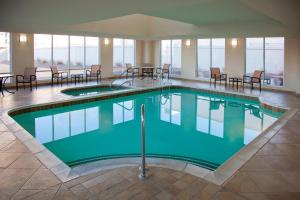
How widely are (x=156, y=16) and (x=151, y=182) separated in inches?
222

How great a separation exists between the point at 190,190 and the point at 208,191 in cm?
20

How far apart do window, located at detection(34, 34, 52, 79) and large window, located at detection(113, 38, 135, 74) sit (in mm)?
3686

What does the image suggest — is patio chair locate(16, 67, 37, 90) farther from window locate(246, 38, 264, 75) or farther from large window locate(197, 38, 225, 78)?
window locate(246, 38, 264, 75)

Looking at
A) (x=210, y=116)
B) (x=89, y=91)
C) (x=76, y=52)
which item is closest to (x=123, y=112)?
(x=210, y=116)

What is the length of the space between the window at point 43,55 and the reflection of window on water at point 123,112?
201 inches

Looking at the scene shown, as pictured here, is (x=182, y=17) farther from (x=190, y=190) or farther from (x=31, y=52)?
(x=31, y=52)

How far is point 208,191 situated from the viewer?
Answer: 9.84ft

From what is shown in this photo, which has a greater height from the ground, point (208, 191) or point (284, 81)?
point (284, 81)

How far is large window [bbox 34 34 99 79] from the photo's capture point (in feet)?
41.0

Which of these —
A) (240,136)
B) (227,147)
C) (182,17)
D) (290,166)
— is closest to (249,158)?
(290,166)

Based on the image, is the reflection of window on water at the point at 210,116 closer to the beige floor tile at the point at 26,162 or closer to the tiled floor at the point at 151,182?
the tiled floor at the point at 151,182

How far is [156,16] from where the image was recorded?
7777 millimetres

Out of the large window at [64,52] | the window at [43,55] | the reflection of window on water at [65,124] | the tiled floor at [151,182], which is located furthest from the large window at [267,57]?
the window at [43,55]

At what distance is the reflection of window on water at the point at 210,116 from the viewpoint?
269 inches
